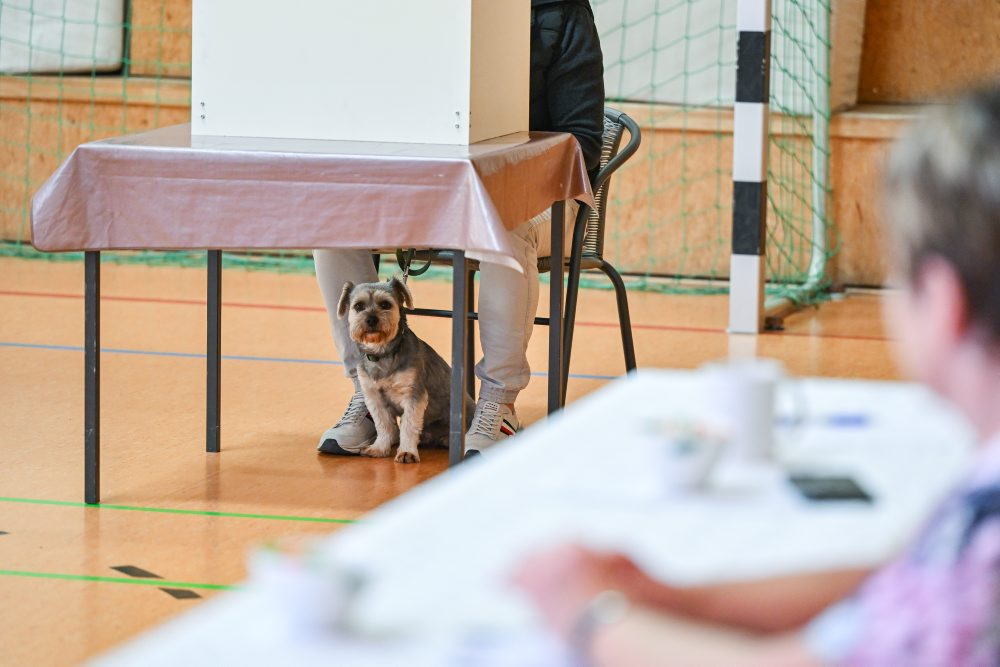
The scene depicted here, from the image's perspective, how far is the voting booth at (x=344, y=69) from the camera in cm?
262

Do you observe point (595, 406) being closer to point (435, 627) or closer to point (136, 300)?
point (435, 627)

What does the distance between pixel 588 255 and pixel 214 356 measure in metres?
0.93

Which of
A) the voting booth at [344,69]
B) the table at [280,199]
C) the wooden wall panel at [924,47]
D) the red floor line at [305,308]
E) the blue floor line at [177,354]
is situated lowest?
the blue floor line at [177,354]

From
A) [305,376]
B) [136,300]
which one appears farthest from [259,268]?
[305,376]

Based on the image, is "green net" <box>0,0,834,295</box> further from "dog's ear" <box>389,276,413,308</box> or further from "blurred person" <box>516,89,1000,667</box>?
"blurred person" <box>516,89,1000,667</box>

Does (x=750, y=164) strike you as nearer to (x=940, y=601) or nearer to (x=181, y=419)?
(x=181, y=419)

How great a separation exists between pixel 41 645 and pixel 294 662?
1461mm

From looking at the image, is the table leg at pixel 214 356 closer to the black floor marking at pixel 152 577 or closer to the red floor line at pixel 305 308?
the black floor marking at pixel 152 577

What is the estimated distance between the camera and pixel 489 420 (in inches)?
122

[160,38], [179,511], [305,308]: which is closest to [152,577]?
[179,511]

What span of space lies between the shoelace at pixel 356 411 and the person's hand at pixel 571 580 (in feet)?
8.02

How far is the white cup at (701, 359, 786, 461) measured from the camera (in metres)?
1.09

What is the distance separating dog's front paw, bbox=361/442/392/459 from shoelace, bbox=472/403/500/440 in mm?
225

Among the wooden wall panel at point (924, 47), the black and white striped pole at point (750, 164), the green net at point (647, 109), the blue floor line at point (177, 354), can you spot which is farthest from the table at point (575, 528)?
the wooden wall panel at point (924, 47)
